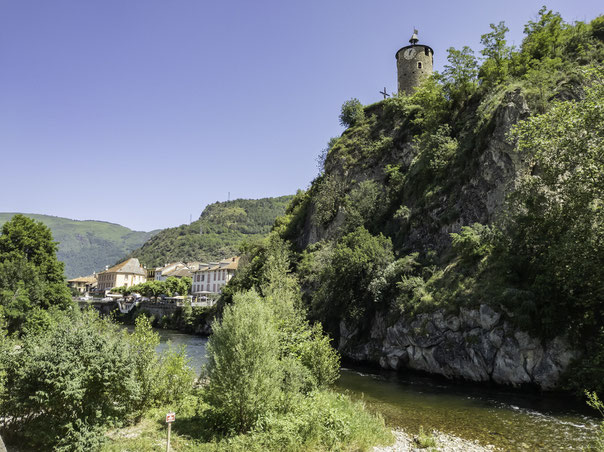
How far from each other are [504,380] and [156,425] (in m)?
17.8

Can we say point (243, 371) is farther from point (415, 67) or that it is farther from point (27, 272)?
point (415, 67)

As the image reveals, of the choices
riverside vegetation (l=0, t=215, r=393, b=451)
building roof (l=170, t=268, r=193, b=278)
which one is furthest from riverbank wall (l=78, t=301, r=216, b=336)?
riverside vegetation (l=0, t=215, r=393, b=451)

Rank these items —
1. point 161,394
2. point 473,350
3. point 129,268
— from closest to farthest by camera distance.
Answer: point 161,394 < point 473,350 < point 129,268

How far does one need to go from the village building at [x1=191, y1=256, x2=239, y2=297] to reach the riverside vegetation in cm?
7717

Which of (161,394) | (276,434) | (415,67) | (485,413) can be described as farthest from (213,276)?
(276,434)

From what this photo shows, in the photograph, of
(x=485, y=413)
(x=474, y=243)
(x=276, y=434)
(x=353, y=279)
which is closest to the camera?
(x=276, y=434)

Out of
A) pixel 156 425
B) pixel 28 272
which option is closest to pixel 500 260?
pixel 156 425

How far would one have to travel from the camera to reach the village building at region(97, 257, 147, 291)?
419 feet

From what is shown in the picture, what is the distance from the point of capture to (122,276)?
12875cm

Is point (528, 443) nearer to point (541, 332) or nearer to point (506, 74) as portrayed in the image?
point (541, 332)

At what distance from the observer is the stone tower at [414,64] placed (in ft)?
182

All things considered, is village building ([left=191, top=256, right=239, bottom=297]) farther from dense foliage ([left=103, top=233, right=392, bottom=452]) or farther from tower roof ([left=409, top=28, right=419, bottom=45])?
dense foliage ([left=103, top=233, right=392, bottom=452])

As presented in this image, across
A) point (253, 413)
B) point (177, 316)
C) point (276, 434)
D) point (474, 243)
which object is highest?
point (474, 243)

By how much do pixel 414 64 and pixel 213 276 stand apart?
7088cm
